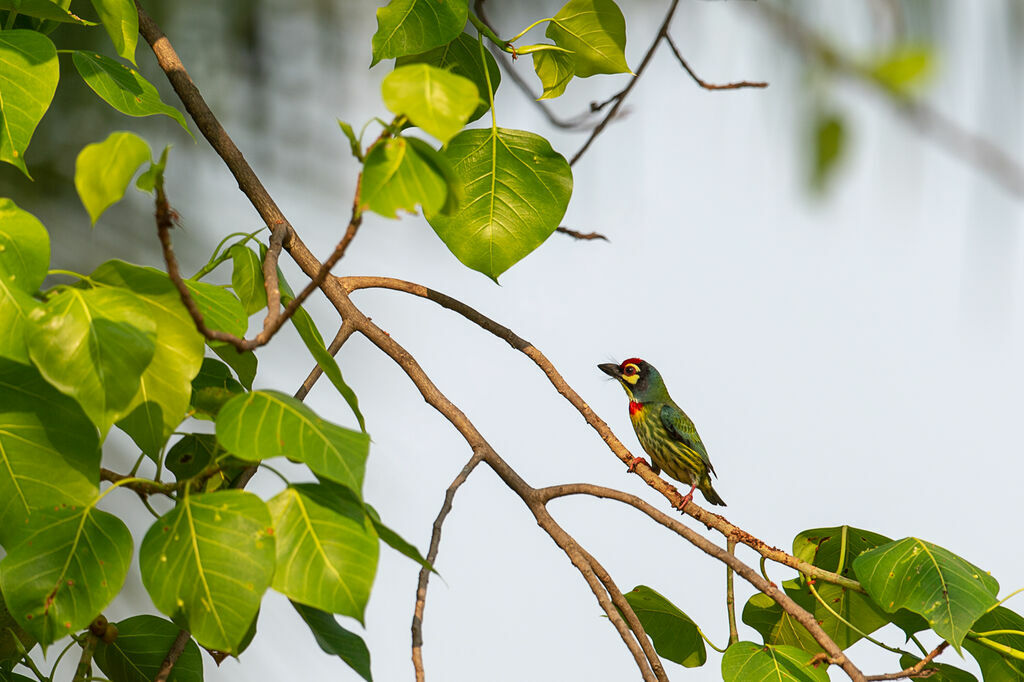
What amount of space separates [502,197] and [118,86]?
0.32 m

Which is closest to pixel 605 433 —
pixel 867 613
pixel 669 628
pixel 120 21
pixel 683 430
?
pixel 669 628

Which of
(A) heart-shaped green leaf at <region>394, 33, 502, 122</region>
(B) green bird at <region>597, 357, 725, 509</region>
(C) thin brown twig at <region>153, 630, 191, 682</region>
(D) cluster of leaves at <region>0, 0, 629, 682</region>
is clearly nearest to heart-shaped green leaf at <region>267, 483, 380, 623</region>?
(D) cluster of leaves at <region>0, 0, 629, 682</region>

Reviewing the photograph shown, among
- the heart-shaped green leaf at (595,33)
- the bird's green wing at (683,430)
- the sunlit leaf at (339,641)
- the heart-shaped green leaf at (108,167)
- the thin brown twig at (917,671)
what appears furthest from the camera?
the bird's green wing at (683,430)

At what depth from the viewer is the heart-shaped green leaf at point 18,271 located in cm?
50

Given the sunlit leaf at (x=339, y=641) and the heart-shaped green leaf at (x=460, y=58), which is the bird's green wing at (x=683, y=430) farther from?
the sunlit leaf at (x=339, y=641)

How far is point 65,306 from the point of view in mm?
478

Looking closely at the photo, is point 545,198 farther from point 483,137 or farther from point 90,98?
point 90,98

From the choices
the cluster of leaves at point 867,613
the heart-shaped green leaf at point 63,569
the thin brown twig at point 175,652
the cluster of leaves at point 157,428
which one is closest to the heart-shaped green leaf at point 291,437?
the cluster of leaves at point 157,428

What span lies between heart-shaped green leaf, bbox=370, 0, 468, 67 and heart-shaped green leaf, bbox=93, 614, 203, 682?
494mm

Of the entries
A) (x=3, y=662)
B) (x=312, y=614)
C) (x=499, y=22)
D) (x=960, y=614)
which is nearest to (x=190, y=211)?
(x=499, y=22)

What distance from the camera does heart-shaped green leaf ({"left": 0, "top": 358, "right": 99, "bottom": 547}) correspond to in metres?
0.53

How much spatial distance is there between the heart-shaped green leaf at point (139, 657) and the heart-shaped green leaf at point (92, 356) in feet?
1.00

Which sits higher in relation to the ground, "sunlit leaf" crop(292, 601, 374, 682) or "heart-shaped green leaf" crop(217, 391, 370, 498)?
"heart-shaped green leaf" crop(217, 391, 370, 498)

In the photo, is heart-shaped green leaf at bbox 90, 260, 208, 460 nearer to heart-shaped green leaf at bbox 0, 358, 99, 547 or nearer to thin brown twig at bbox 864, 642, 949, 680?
heart-shaped green leaf at bbox 0, 358, 99, 547
